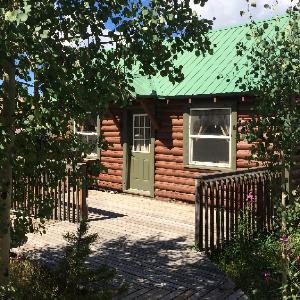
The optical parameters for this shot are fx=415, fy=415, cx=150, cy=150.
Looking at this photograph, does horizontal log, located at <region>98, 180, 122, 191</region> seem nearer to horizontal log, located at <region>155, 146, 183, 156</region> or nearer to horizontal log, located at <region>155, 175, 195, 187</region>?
horizontal log, located at <region>155, 175, 195, 187</region>

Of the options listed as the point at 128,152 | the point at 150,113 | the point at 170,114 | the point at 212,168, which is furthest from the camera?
the point at 128,152

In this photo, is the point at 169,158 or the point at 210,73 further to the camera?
the point at 169,158

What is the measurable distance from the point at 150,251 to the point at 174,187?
16.7 ft

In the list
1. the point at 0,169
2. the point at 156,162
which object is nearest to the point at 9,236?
the point at 0,169

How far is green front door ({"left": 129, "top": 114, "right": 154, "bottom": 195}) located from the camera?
13070 mm

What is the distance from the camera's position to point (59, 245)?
754 centimetres

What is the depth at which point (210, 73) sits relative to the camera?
1153 cm

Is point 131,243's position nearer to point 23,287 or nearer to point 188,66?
point 23,287

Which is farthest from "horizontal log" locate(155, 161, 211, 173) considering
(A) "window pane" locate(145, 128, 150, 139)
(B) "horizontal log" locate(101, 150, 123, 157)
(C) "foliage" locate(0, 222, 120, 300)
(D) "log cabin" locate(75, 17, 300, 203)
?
(C) "foliage" locate(0, 222, 120, 300)

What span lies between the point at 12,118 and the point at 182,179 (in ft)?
28.3

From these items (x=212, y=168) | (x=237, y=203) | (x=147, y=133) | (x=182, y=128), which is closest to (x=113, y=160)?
(x=147, y=133)

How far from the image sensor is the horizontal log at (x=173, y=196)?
12.0m

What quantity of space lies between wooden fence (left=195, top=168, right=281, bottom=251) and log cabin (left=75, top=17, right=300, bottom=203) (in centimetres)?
212

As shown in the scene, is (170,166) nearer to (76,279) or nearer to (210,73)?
(210,73)
